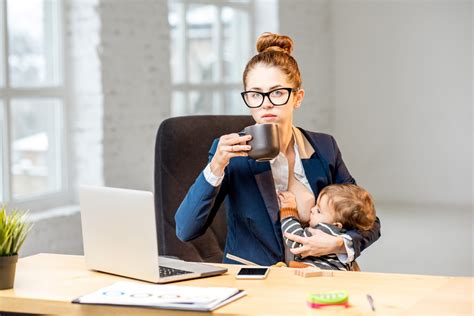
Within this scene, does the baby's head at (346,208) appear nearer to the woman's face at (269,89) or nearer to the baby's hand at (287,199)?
the baby's hand at (287,199)

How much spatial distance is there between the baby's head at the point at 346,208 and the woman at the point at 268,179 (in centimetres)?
4

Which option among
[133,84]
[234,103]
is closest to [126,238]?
[133,84]

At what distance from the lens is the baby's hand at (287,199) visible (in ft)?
8.11

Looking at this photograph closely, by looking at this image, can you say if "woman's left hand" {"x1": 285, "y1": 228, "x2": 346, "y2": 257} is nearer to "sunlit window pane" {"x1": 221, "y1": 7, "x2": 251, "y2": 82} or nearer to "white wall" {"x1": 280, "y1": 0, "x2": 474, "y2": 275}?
"sunlit window pane" {"x1": 221, "y1": 7, "x2": 251, "y2": 82}

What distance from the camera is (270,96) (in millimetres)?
2445

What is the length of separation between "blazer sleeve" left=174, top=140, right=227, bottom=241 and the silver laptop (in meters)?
0.24

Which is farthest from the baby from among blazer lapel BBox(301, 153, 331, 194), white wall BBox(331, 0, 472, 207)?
white wall BBox(331, 0, 472, 207)

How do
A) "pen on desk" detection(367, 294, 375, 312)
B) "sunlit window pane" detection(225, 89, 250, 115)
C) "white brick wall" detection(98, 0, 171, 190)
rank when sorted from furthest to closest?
1. "sunlit window pane" detection(225, 89, 250, 115)
2. "white brick wall" detection(98, 0, 171, 190)
3. "pen on desk" detection(367, 294, 375, 312)

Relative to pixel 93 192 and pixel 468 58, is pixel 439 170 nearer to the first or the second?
pixel 468 58

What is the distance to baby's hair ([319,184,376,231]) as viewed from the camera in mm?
2361

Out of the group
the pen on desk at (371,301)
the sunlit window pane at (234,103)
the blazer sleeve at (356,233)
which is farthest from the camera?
the sunlit window pane at (234,103)

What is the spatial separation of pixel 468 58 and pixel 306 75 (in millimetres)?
1608

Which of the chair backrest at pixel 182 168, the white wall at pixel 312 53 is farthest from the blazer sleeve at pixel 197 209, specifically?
the white wall at pixel 312 53

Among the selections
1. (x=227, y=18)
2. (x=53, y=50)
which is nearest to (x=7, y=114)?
(x=53, y=50)
